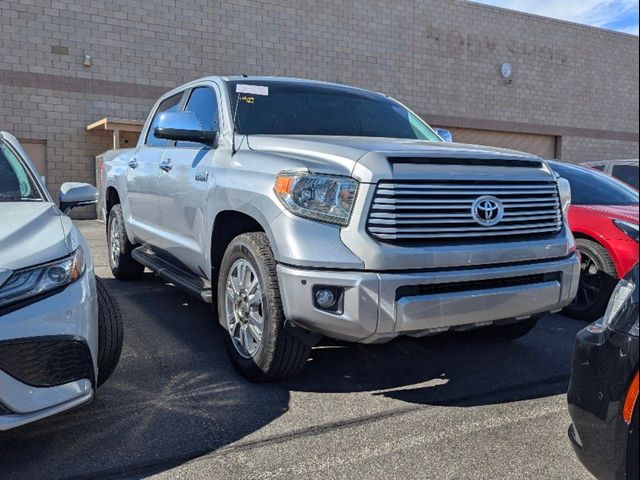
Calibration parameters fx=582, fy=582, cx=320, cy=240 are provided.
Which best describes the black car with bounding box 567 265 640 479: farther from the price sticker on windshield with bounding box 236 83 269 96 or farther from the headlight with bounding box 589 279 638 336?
the price sticker on windshield with bounding box 236 83 269 96

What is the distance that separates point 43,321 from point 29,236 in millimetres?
492

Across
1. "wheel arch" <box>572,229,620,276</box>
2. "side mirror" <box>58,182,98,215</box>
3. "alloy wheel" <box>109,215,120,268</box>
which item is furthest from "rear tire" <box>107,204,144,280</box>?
"wheel arch" <box>572,229,620,276</box>

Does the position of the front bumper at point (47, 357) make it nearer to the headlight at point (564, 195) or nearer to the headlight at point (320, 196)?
the headlight at point (320, 196)

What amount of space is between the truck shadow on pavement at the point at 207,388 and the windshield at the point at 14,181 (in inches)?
49.5

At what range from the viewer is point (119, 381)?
12.1 feet

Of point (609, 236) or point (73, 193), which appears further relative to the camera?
point (609, 236)

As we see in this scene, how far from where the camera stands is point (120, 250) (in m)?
6.42

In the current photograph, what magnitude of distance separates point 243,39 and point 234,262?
15.4 meters

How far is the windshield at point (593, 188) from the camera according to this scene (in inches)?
231

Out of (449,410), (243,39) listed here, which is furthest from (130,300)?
(243,39)

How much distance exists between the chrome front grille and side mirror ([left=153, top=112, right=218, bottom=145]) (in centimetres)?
163

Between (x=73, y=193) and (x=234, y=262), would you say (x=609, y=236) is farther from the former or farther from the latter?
(x=73, y=193)

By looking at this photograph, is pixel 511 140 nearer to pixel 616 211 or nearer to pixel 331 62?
pixel 331 62

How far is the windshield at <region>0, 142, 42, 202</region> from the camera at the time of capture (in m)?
3.50
